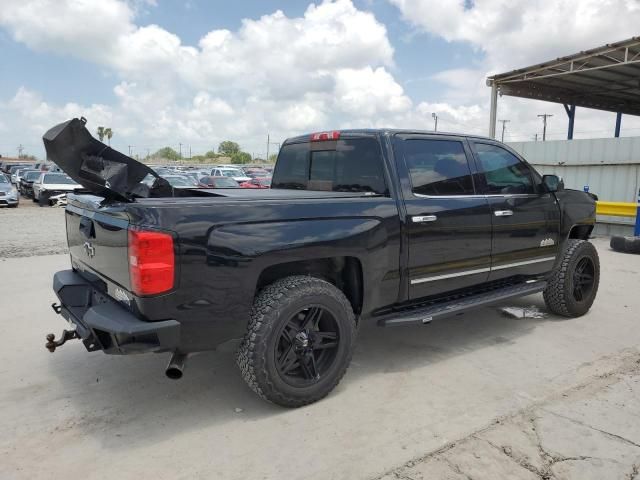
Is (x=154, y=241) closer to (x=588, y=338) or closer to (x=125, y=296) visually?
(x=125, y=296)

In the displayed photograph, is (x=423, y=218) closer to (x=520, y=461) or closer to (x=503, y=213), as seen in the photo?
(x=503, y=213)

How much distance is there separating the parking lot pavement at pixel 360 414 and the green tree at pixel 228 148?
11672cm

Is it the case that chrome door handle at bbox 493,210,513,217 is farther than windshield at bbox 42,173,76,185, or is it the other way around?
windshield at bbox 42,173,76,185

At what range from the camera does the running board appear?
3811 mm

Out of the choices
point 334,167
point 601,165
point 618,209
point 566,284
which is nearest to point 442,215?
point 334,167

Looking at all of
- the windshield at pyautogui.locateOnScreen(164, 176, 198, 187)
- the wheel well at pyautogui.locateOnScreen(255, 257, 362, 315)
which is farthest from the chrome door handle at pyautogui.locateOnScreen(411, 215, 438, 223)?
the windshield at pyautogui.locateOnScreen(164, 176, 198, 187)

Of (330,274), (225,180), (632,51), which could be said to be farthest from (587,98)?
(330,274)

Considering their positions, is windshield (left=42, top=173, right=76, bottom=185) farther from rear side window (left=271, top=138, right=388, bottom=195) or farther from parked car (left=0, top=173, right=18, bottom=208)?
rear side window (left=271, top=138, right=388, bottom=195)

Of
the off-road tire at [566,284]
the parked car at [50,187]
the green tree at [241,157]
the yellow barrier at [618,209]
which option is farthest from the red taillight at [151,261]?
the green tree at [241,157]

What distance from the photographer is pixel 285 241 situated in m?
3.19

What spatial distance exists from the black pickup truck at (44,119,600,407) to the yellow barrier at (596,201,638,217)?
7.55 m

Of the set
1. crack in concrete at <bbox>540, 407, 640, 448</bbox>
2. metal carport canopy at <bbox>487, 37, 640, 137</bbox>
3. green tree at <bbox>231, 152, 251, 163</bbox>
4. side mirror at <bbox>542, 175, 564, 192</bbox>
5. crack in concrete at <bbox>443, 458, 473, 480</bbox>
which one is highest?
metal carport canopy at <bbox>487, 37, 640, 137</bbox>

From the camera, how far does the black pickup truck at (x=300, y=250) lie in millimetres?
2891

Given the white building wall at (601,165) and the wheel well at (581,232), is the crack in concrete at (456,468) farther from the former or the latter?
the white building wall at (601,165)
